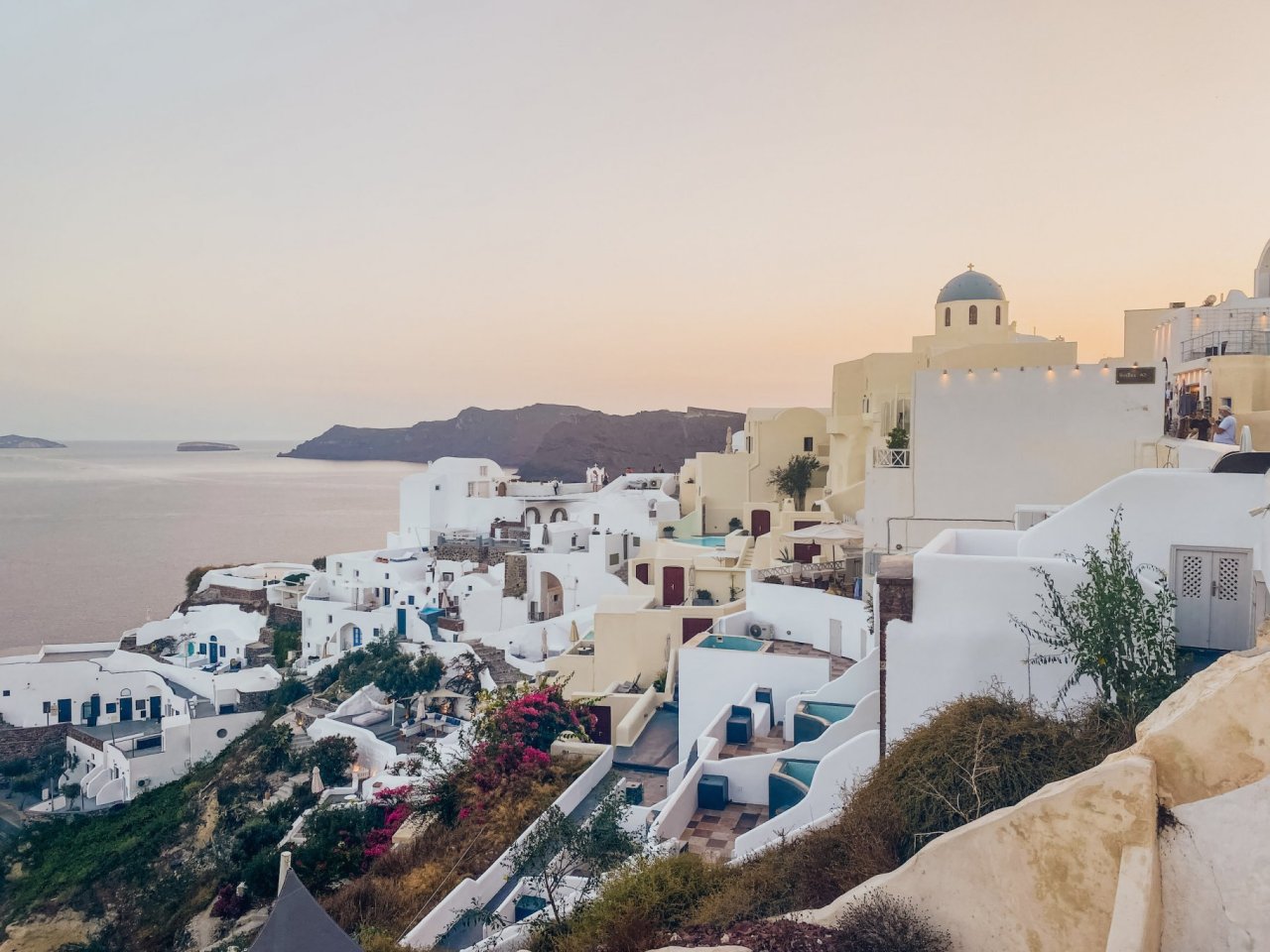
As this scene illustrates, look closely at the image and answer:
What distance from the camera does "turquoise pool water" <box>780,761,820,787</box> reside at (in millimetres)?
8750

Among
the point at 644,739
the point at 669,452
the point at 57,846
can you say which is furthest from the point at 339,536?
the point at 644,739

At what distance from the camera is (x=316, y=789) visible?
1847 cm

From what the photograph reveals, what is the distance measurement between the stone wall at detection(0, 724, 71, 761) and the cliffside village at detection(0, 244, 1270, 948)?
0.11 m

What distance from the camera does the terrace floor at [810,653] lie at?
12422 millimetres

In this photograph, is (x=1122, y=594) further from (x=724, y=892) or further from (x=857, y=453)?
(x=857, y=453)

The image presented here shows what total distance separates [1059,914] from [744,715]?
702 cm

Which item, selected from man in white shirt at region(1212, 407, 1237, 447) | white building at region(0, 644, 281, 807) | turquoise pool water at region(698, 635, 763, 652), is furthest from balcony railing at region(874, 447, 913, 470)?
white building at region(0, 644, 281, 807)

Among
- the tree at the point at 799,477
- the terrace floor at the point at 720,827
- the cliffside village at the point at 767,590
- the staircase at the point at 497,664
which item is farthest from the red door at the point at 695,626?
the tree at the point at 799,477

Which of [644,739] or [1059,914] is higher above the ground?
[1059,914]

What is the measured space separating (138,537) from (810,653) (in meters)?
85.7

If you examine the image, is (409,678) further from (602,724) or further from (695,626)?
(602,724)

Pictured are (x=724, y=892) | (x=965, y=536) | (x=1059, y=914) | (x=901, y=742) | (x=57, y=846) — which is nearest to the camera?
(x=1059, y=914)

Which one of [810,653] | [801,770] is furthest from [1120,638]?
[810,653]

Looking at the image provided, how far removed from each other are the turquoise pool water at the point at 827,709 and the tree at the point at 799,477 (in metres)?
14.9
